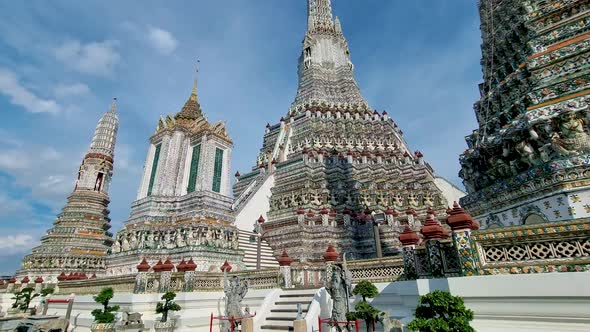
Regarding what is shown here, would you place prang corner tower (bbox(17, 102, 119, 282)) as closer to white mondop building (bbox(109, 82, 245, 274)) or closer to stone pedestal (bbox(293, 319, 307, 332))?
white mondop building (bbox(109, 82, 245, 274))

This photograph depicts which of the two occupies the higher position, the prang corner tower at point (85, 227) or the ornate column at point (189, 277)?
the prang corner tower at point (85, 227)

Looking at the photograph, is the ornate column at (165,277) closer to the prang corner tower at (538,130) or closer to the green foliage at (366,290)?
the green foliage at (366,290)

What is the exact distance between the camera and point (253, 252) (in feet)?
72.7

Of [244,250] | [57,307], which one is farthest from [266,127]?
[57,307]

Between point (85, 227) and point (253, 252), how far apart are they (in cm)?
1620

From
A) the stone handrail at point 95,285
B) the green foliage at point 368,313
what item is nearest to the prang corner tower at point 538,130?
the green foliage at point 368,313

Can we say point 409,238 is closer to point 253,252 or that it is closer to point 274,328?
point 274,328

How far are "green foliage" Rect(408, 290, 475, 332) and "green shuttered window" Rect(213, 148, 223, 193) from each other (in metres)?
18.0

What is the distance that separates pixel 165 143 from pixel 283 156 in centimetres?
1333

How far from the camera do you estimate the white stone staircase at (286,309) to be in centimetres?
1006

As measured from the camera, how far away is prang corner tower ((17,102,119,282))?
80.1 feet

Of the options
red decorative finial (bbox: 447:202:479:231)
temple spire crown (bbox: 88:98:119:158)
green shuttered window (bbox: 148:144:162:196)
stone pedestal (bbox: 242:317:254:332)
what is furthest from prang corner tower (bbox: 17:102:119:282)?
red decorative finial (bbox: 447:202:479:231)

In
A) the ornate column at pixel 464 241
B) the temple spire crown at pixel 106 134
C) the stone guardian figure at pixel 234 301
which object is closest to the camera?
the ornate column at pixel 464 241

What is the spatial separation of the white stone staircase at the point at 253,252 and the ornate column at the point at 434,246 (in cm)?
1452
